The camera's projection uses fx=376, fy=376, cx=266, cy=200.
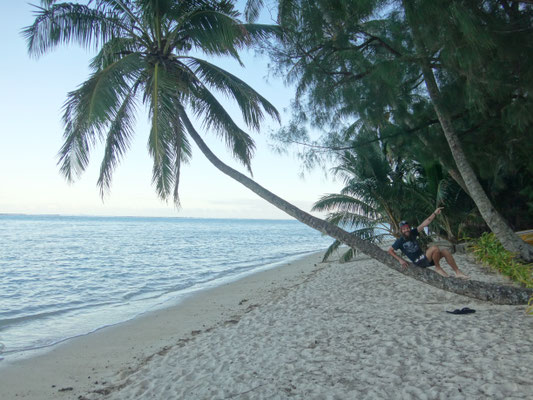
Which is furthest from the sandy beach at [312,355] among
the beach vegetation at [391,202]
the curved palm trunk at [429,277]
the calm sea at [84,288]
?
the beach vegetation at [391,202]

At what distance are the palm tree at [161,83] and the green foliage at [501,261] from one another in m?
2.46

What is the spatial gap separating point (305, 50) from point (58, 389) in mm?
6028

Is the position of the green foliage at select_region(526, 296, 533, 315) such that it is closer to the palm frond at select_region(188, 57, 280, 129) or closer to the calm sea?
the palm frond at select_region(188, 57, 280, 129)

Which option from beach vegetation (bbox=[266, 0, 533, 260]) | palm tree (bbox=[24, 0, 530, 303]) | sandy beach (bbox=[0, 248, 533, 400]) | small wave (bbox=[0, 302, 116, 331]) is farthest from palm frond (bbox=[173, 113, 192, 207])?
small wave (bbox=[0, 302, 116, 331])

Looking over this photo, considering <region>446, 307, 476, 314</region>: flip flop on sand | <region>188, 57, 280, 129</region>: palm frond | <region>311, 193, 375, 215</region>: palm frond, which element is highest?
<region>188, 57, 280, 129</region>: palm frond

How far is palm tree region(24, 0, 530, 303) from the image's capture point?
19.9 feet

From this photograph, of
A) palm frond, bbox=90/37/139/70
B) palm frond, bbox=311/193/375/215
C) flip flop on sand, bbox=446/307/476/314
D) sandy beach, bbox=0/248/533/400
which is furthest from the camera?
palm frond, bbox=311/193/375/215

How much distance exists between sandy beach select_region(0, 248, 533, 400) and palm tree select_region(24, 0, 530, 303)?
1.24 m

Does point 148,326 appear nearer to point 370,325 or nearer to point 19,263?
point 370,325

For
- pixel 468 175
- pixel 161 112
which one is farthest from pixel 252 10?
pixel 468 175

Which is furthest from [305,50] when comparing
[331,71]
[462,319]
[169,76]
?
[462,319]

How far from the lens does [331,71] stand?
638 centimetres

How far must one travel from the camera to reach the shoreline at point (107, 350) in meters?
4.62

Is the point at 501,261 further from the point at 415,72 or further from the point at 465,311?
the point at 415,72
